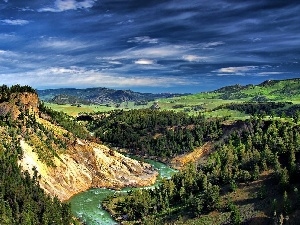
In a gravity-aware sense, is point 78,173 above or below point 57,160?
below

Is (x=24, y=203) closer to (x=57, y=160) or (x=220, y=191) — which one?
(x=57, y=160)

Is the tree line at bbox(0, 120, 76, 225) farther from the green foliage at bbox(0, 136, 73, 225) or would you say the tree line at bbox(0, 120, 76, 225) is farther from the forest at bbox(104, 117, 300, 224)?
the forest at bbox(104, 117, 300, 224)

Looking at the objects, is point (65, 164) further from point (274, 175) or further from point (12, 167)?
point (274, 175)

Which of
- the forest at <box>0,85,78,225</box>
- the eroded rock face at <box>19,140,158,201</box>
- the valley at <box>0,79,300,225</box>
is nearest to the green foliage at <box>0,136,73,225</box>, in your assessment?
the forest at <box>0,85,78,225</box>

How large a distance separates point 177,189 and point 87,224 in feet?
125

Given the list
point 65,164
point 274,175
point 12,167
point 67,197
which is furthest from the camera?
point 65,164

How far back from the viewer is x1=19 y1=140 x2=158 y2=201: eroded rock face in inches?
6575

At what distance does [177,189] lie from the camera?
158875 millimetres

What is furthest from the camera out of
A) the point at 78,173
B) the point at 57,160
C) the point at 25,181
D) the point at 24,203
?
the point at 78,173

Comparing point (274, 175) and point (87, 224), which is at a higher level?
point (274, 175)

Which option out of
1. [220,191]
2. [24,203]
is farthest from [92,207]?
[220,191]

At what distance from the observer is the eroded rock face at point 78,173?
548 ft

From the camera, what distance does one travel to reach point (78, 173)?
601 feet

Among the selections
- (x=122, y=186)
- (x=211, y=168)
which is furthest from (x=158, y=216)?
(x=122, y=186)
